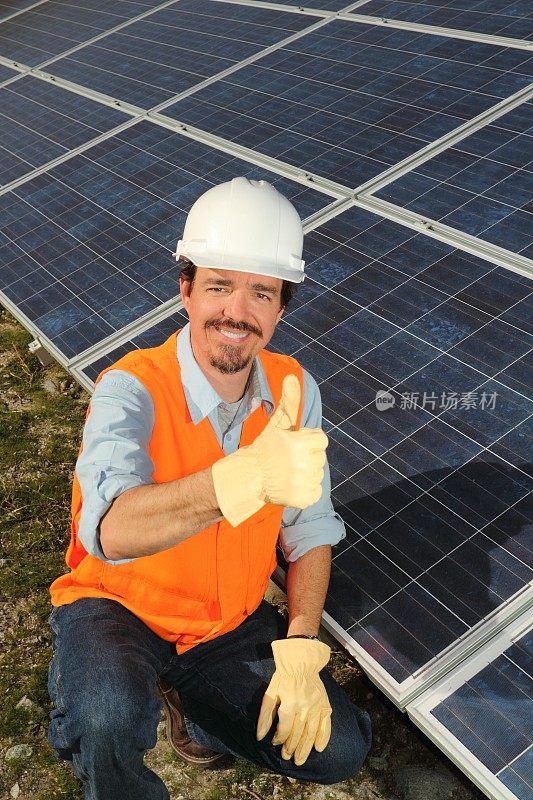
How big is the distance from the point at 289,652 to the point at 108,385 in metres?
1.50

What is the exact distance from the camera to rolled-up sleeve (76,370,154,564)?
10.6ft

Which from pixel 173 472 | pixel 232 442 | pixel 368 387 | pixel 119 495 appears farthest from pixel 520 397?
pixel 119 495

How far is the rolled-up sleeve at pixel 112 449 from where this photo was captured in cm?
323

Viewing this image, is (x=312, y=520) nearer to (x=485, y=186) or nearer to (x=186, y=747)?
(x=186, y=747)

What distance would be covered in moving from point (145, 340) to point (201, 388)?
2.05 metres

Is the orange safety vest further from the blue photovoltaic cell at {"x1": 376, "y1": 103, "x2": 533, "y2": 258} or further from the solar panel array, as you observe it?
the blue photovoltaic cell at {"x1": 376, "y1": 103, "x2": 533, "y2": 258}

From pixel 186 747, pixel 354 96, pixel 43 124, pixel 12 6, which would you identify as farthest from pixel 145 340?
pixel 12 6

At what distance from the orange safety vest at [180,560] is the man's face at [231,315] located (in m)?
0.24

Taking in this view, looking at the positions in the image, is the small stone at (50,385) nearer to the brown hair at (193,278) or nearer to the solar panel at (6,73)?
the brown hair at (193,278)

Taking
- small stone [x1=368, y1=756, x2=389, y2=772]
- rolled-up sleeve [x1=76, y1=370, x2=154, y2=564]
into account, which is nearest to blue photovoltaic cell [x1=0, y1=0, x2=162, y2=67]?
rolled-up sleeve [x1=76, y1=370, x2=154, y2=564]

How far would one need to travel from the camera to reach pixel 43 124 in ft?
31.7

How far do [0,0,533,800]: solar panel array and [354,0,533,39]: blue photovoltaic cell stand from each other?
0.03 m

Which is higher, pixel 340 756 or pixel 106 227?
pixel 106 227

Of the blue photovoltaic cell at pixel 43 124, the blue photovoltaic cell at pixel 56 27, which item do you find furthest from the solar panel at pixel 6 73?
the blue photovoltaic cell at pixel 43 124
